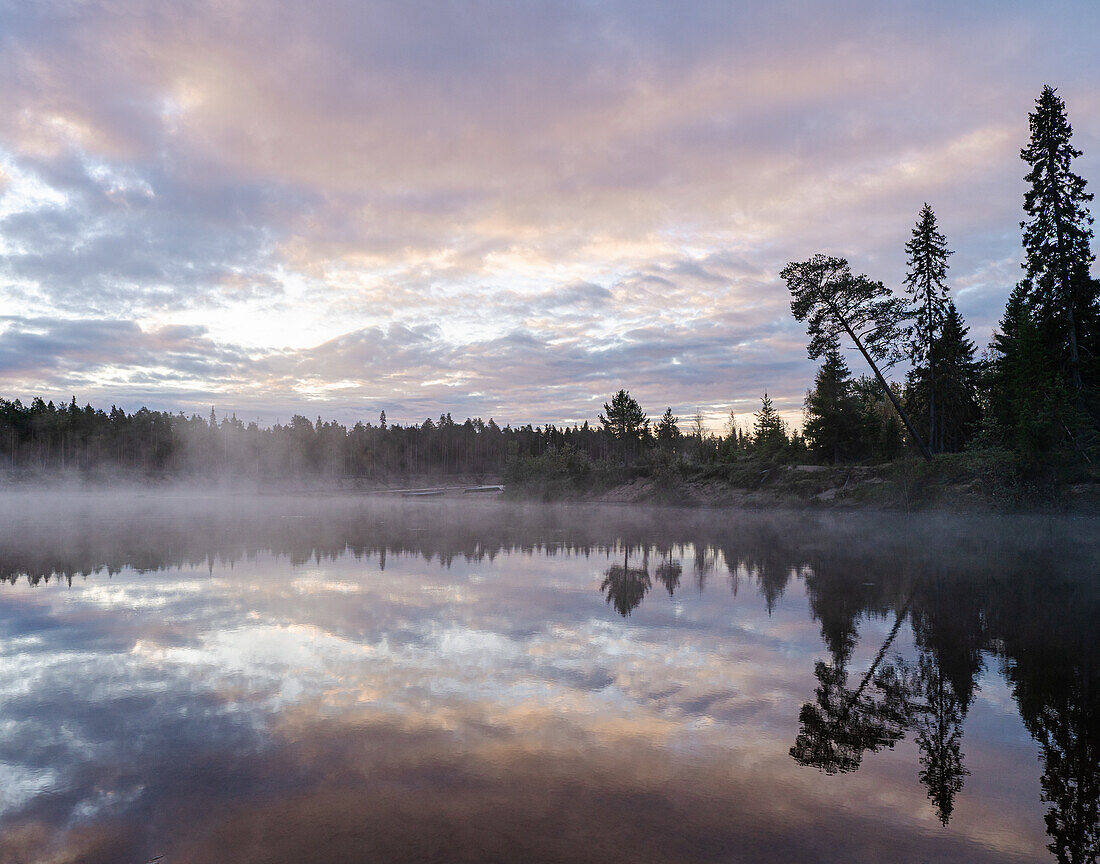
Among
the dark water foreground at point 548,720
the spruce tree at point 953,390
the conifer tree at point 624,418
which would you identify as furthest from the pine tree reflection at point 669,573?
the conifer tree at point 624,418

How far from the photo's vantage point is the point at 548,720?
7469 mm

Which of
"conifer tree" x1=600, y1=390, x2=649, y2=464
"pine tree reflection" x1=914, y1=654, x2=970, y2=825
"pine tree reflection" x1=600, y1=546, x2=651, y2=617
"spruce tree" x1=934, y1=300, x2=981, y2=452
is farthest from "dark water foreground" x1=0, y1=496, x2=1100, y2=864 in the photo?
"conifer tree" x1=600, y1=390, x2=649, y2=464

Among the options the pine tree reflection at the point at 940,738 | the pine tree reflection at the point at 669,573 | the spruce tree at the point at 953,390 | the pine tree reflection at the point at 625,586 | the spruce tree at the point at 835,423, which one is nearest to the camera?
the pine tree reflection at the point at 940,738

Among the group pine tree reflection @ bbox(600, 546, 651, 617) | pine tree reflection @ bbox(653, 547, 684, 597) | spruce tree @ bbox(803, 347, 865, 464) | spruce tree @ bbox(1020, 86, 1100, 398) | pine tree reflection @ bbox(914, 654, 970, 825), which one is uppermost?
spruce tree @ bbox(1020, 86, 1100, 398)

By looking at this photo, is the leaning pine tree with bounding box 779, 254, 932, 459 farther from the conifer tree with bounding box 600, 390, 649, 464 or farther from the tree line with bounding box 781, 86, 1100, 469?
the conifer tree with bounding box 600, 390, 649, 464

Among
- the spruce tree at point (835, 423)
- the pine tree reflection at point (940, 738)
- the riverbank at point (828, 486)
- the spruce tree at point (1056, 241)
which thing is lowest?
the pine tree reflection at point (940, 738)

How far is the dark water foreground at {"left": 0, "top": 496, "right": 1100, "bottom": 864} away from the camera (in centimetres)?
512

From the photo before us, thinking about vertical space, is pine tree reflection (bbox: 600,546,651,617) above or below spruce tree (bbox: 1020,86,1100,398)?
below

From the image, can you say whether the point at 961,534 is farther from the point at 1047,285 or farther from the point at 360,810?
the point at 360,810

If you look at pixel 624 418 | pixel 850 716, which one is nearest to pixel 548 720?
pixel 850 716

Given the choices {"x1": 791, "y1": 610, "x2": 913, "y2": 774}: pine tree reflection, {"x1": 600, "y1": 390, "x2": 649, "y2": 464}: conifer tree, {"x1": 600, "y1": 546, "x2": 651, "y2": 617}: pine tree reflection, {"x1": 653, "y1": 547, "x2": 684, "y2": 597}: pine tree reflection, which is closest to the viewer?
{"x1": 791, "y1": 610, "x2": 913, "y2": 774}: pine tree reflection

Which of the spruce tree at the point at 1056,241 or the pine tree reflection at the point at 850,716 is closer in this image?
the pine tree reflection at the point at 850,716

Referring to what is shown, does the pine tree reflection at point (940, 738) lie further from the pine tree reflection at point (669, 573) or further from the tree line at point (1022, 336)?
the tree line at point (1022, 336)

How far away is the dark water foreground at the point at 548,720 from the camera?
5.12 meters
